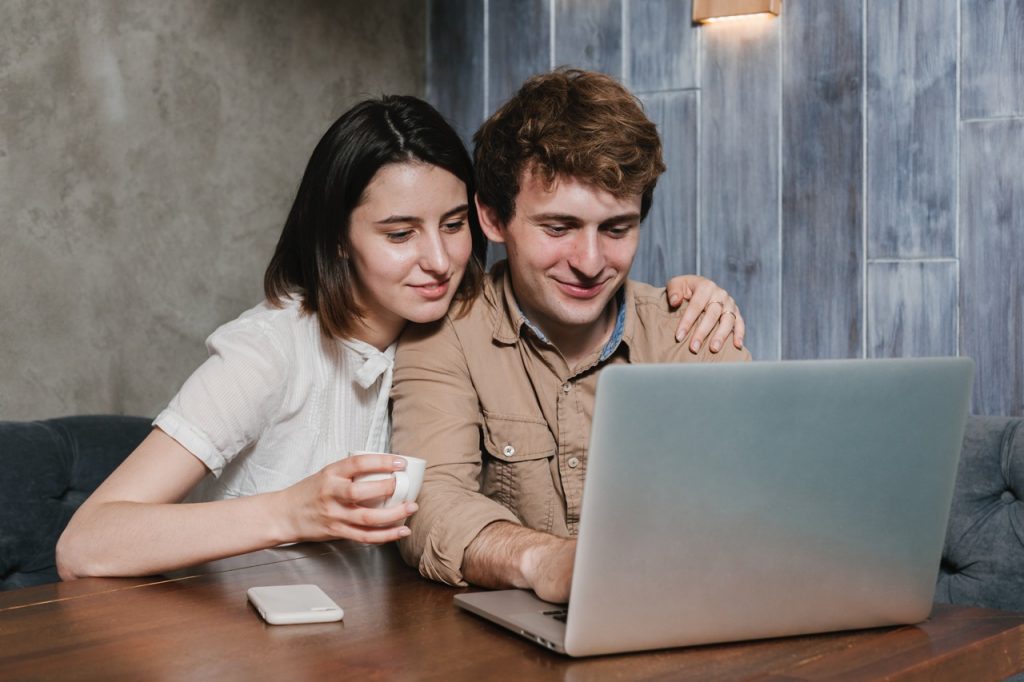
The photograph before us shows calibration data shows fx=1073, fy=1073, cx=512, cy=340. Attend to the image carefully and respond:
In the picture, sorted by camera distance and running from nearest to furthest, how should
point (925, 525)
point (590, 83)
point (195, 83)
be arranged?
point (925, 525), point (590, 83), point (195, 83)

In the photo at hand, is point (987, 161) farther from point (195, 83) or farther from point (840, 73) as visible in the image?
point (195, 83)

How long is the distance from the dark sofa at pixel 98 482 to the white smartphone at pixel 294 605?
837 mm

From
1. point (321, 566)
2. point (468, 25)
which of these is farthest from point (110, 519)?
point (468, 25)

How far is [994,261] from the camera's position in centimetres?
221

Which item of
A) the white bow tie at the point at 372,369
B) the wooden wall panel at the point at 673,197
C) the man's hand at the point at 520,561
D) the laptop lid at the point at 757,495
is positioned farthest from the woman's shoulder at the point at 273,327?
the wooden wall panel at the point at 673,197

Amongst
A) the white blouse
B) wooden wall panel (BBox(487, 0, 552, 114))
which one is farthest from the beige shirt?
wooden wall panel (BBox(487, 0, 552, 114))

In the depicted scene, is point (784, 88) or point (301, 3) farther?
point (301, 3)

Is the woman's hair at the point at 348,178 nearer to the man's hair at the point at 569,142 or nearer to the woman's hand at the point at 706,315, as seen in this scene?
the man's hair at the point at 569,142

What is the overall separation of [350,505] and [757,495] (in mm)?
478

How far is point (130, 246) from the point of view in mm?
2428

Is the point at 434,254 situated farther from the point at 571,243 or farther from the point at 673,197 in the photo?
the point at 673,197

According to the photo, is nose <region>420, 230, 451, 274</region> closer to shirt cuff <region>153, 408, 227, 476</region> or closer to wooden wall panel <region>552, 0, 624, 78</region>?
shirt cuff <region>153, 408, 227, 476</region>

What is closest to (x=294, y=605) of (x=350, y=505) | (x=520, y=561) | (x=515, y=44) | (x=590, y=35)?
(x=350, y=505)

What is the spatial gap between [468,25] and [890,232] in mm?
1403
